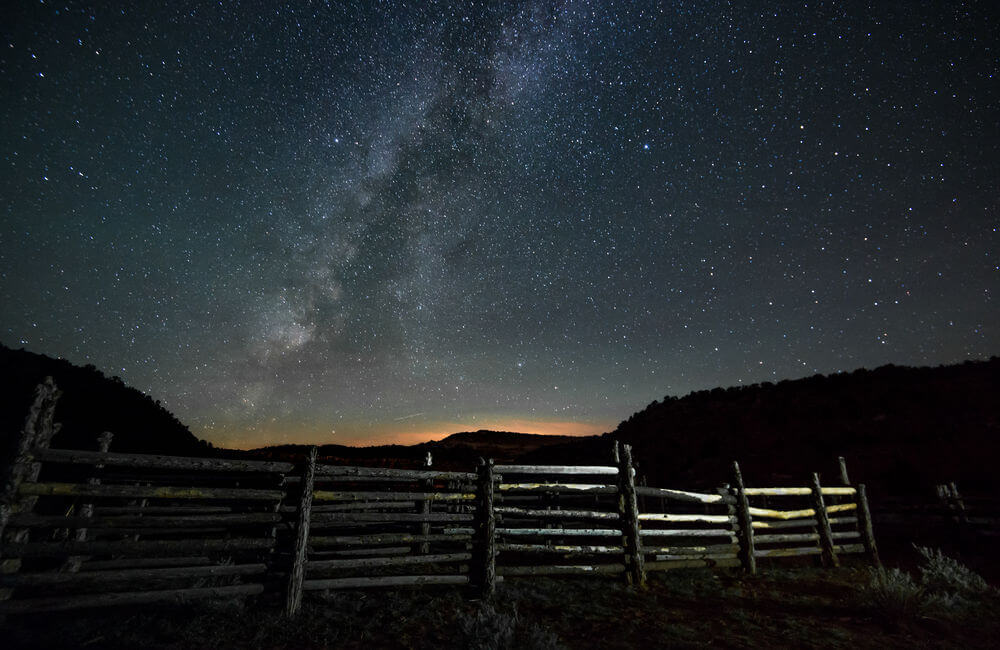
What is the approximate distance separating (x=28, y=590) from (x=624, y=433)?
39.2 meters

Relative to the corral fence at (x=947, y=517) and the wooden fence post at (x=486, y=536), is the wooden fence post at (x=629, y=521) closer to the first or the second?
the wooden fence post at (x=486, y=536)

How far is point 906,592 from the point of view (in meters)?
6.18

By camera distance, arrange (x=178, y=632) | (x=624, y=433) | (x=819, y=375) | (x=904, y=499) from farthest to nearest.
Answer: (x=624, y=433) → (x=819, y=375) → (x=904, y=499) → (x=178, y=632)

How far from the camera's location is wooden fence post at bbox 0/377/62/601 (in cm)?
465

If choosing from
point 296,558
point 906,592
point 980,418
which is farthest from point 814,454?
point 296,558

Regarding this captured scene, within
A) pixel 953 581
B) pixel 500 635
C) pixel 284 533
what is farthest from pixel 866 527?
pixel 284 533

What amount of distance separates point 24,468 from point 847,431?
3210 centimetres

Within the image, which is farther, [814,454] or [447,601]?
[814,454]

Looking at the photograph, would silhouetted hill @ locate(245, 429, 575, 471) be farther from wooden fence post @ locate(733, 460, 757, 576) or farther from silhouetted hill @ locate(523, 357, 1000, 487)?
wooden fence post @ locate(733, 460, 757, 576)

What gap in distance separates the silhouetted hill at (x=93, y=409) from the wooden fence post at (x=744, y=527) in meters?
24.0

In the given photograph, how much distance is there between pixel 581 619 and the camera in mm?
5648

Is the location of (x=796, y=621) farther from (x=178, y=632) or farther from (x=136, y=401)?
(x=136, y=401)

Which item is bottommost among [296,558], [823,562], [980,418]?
[823,562]

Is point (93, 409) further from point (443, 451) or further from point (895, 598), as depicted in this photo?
point (895, 598)
